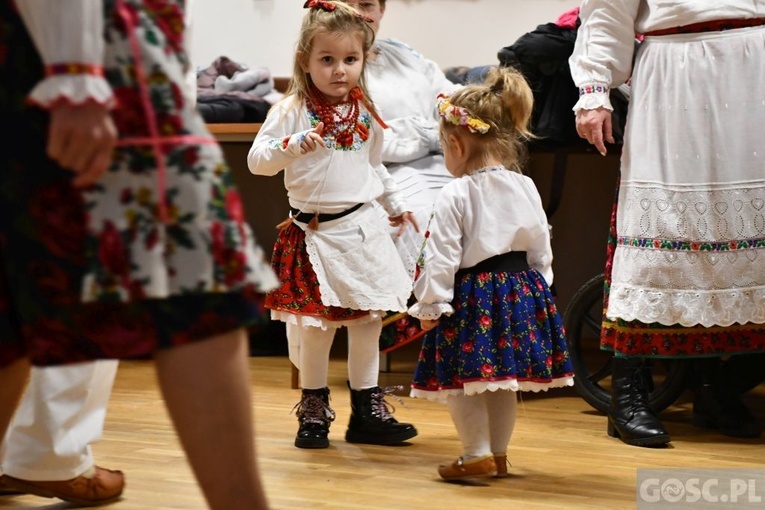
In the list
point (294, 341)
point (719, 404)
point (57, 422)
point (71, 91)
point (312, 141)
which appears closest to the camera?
point (71, 91)

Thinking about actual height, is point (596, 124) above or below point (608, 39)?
below

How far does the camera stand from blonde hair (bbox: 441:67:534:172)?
234cm

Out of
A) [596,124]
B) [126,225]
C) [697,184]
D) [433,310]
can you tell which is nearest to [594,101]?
[596,124]

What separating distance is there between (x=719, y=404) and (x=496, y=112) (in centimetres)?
104

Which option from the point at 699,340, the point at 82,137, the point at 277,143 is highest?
the point at 82,137

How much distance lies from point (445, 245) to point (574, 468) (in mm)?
569

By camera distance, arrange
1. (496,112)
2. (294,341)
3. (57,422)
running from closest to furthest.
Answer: (57,422) < (496,112) < (294,341)

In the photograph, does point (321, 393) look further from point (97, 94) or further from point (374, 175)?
point (97, 94)

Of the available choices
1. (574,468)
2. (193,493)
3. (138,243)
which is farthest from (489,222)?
(138,243)

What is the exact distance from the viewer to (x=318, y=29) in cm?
268

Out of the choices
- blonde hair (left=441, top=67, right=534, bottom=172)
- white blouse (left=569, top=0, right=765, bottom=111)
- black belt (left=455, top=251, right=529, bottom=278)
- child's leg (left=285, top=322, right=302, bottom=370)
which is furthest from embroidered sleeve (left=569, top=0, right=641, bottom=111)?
child's leg (left=285, top=322, right=302, bottom=370)

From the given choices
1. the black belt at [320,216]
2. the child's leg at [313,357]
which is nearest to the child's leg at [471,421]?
the child's leg at [313,357]

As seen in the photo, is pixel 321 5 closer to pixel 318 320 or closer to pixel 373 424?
pixel 318 320

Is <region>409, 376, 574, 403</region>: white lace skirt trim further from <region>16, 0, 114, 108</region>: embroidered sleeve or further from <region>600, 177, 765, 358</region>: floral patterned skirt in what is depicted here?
<region>16, 0, 114, 108</region>: embroidered sleeve
